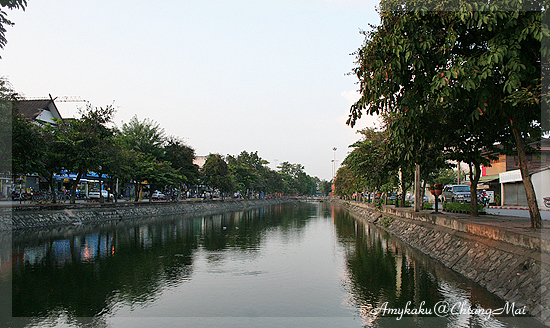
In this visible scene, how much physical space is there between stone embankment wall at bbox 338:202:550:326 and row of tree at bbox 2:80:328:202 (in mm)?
20913

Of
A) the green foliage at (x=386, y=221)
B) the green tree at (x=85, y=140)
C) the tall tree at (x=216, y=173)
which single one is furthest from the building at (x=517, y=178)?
the tall tree at (x=216, y=173)

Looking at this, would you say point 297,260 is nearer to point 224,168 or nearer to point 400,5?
point 400,5

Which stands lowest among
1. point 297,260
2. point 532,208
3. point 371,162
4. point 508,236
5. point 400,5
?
point 297,260

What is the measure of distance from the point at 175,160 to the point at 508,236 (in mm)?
42168

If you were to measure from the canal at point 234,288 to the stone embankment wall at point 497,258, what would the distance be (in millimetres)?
339

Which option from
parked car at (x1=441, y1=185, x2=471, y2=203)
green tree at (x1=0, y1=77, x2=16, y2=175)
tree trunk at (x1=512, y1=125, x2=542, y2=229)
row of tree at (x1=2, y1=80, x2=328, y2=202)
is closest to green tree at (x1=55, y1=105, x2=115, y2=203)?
row of tree at (x1=2, y1=80, x2=328, y2=202)

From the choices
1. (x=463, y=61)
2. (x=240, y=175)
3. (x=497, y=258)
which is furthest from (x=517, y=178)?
(x=240, y=175)

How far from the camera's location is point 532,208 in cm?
1058

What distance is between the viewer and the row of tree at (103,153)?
69.0 ft

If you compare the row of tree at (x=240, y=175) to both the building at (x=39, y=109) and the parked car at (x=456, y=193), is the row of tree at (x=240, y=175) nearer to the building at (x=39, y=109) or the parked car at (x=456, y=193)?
the building at (x=39, y=109)

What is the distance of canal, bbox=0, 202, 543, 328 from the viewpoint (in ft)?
26.1

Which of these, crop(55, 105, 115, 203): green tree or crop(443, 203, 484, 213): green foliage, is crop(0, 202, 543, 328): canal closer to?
crop(443, 203, 484, 213): green foliage

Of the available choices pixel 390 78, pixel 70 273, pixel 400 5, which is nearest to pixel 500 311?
pixel 390 78

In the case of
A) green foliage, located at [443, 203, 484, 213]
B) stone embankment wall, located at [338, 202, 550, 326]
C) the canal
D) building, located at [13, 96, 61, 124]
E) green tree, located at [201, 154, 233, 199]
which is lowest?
the canal
